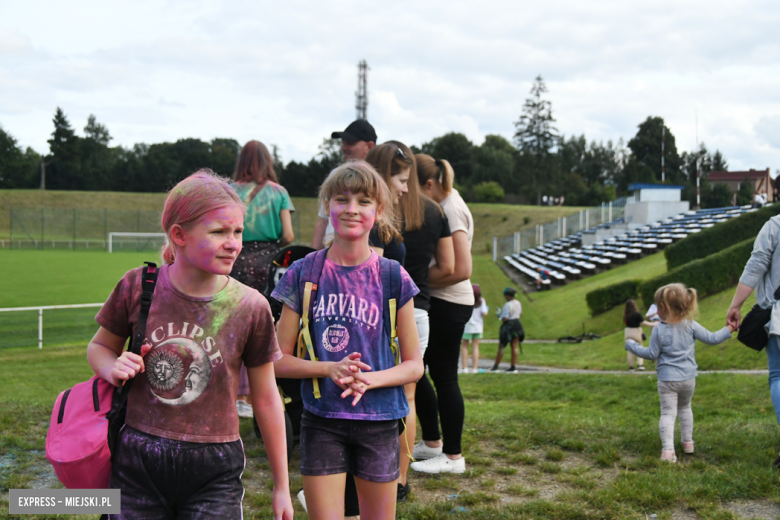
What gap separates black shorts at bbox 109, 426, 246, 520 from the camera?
207cm

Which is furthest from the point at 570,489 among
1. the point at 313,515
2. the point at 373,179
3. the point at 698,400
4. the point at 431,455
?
the point at 698,400

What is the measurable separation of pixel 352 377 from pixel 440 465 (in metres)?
2.29

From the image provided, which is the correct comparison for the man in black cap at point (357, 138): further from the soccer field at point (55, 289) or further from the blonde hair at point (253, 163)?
the soccer field at point (55, 289)

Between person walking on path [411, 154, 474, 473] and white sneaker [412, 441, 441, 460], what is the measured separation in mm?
160

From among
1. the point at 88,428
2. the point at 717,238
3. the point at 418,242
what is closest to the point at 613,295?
the point at 717,238

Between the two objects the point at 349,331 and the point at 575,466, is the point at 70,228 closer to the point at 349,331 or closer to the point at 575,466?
the point at 575,466

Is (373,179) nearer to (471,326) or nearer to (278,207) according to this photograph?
(278,207)

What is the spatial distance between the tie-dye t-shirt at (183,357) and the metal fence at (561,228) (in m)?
40.4

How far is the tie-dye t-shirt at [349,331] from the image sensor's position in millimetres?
2559

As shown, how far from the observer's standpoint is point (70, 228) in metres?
52.1

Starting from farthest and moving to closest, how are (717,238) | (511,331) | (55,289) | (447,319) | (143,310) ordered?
(55,289) < (717,238) < (511,331) < (447,319) < (143,310)

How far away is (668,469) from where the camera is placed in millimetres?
4578

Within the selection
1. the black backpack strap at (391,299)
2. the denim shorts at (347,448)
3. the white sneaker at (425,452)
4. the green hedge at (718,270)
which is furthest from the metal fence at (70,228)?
the denim shorts at (347,448)

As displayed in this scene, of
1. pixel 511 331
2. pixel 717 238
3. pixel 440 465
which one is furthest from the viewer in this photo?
pixel 717 238
